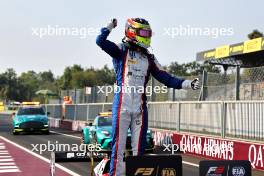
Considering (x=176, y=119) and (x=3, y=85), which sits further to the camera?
(x=3, y=85)

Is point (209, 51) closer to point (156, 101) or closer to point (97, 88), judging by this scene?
point (97, 88)

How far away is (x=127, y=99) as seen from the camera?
5.41 m

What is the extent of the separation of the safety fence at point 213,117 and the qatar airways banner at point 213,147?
1.34 ft

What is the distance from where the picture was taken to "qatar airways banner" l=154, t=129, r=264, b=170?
12.4 meters

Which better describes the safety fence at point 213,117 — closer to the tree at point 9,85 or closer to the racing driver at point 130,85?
the racing driver at point 130,85

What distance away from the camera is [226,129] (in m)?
14.7

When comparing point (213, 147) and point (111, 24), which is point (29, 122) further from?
point (111, 24)

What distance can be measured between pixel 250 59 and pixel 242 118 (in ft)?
65.8

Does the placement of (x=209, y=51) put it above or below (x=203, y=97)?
above

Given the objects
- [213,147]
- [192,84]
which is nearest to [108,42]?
[192,84]

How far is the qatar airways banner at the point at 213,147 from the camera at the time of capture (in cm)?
1243

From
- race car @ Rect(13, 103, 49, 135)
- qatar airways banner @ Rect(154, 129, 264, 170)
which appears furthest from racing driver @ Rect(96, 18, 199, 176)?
Answer: race car @ Rect(13, 103, 49, 135)

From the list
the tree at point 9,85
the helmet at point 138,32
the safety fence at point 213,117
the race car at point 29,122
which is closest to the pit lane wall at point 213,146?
the safety fence at point 213,117

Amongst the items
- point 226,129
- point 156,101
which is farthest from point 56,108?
point 226,129
